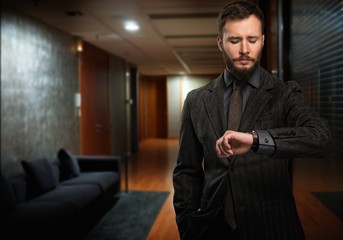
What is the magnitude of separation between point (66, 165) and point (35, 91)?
3.51ft

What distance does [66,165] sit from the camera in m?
4.96

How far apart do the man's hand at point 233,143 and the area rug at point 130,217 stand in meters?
3.15

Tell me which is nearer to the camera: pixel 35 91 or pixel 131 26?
pixel 35 91

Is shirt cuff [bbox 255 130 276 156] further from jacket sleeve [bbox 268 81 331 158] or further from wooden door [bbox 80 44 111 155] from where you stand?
wooden door [bbox 80 44 111 155]

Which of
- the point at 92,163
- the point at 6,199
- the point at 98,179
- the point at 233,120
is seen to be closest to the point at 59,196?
the point at 6,199

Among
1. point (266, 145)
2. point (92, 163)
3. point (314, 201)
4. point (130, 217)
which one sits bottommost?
point (130, 217)

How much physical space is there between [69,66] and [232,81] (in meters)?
5.01

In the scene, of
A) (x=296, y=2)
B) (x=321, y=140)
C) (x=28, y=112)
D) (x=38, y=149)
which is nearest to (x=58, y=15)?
(x=28, y=112)

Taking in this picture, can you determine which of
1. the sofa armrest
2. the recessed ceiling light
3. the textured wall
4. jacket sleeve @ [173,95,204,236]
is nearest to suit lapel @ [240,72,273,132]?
jacket sleeve @ [173,95,204,236]

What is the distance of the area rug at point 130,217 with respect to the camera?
3.92 metres

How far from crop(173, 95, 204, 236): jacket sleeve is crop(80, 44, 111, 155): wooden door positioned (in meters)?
5.20

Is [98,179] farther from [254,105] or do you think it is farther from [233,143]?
[233,143]

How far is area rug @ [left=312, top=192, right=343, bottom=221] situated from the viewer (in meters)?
1.09

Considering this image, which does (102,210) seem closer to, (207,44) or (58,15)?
(58,15)
